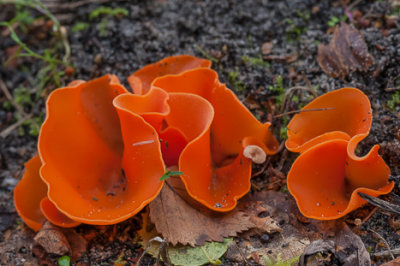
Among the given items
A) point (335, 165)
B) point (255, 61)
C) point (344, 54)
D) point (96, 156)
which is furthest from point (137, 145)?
point (344, 54)

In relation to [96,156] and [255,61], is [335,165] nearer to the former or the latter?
[255,61]

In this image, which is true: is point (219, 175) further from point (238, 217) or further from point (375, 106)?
point (375, 106)

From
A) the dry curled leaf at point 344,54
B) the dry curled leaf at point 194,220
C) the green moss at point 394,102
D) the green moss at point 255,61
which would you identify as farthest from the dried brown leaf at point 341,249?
the green moss at point 255,61

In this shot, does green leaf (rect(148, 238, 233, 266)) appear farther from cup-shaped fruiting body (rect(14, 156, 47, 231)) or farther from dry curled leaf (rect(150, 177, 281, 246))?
cup-shaped fruiting body (rect(14, 156, 47, 231))

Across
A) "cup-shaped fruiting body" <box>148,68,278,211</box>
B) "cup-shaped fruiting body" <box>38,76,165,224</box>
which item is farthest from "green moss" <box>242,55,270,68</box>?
"cup-shaped fruiting body" <box>38,76,165,224</box>

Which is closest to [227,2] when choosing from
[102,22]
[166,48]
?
[166,48]

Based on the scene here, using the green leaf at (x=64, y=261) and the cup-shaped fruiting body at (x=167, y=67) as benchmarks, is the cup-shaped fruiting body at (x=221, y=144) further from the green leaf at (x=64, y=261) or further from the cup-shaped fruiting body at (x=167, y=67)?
the green leaf at (x=64, y=261)
